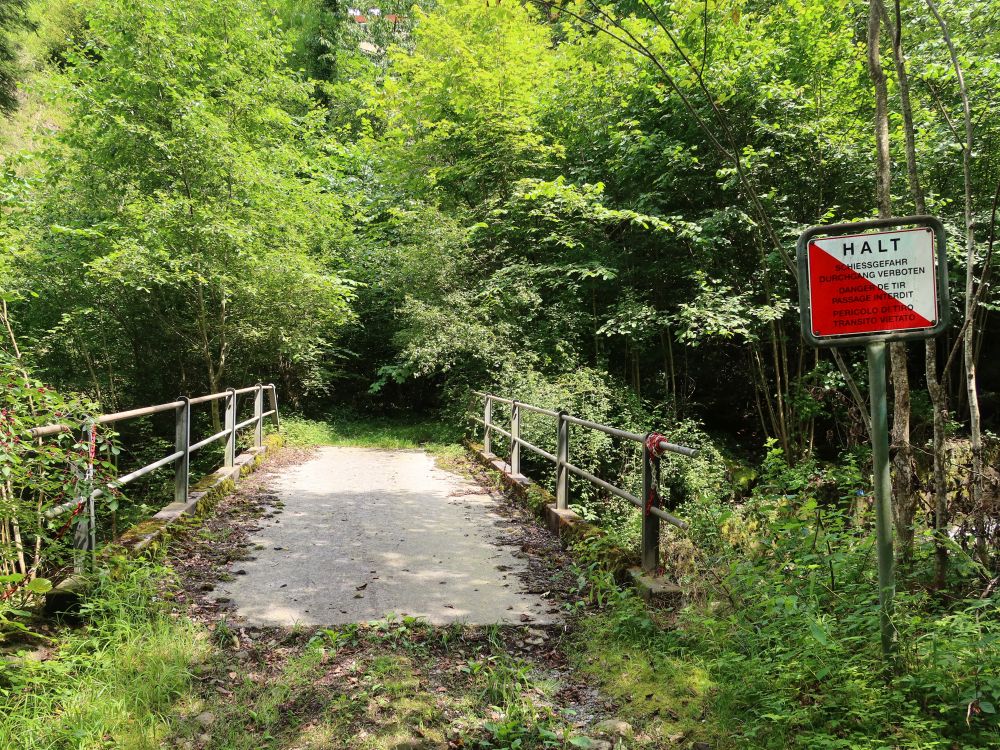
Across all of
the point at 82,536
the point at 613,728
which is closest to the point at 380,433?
the point at 82,536

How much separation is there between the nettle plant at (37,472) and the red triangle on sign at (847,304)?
3.52 metres

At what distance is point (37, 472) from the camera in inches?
149

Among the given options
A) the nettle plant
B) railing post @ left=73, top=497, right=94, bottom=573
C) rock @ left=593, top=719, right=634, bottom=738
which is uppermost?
the nettle plant

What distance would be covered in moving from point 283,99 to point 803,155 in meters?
10.0

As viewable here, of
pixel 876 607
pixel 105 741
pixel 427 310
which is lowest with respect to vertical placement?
pixel 105 741

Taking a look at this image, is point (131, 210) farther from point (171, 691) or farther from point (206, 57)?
point (171, 691)

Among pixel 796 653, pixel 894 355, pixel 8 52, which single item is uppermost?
pixel 8 52

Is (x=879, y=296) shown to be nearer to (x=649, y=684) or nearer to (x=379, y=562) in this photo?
(x=649, y=684)

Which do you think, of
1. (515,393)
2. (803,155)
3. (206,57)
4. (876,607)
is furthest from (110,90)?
(876,607)

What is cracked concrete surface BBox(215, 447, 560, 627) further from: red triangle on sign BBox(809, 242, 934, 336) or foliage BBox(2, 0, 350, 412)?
foliage BBox(2, 0, 350, 412)

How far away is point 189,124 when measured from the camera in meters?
9.73

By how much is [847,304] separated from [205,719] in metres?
3.27

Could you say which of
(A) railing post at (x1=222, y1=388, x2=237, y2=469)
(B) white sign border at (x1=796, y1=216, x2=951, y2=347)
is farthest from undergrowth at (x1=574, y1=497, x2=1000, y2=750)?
(A) railing post at (x1=222, y1=388, x2=237, y2=469)

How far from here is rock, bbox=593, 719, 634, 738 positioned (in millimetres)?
2822
